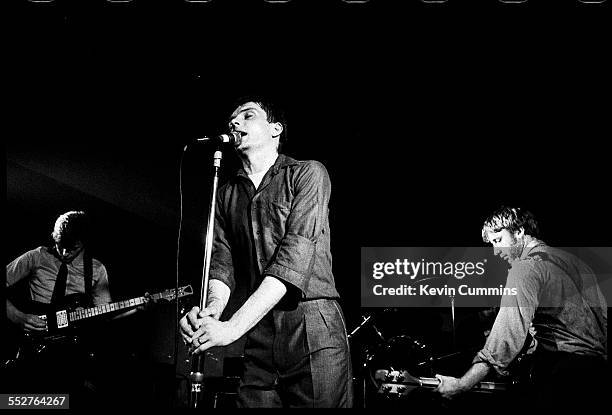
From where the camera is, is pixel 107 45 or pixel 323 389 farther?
pixel 107 45

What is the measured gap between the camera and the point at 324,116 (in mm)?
5328

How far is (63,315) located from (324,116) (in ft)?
11.4

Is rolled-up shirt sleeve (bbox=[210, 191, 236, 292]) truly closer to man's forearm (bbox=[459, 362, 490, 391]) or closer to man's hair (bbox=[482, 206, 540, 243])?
man's forearm (bbox=[459, 362, 490, 391])

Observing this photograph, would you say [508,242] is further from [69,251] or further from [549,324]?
[69,251]

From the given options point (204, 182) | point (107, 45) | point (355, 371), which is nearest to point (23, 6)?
point (107, 45)

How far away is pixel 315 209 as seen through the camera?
79.7 inches

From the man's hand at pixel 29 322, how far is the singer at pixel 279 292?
3.59m

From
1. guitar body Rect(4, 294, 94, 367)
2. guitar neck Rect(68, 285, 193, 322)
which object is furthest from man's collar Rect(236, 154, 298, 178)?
guitar body Rect(4, 294, 94, 367)

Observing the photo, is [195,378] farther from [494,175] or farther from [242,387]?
[494,175]

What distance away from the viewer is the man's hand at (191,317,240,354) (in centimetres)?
168

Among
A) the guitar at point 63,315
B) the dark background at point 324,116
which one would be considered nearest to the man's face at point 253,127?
the dark background at point 324,116

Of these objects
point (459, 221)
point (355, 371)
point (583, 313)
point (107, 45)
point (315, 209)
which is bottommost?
point (355, 371)

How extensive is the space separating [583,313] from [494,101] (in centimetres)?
252

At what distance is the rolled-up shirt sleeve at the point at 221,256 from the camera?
2256mm
